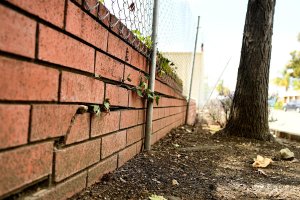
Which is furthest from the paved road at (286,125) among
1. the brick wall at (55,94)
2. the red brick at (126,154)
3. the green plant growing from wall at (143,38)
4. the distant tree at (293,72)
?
the distant tree at (293,72)

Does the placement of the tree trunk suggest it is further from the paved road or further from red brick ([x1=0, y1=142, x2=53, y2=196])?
red brick ([x1=0, y1=142, x2=53, y2=196])

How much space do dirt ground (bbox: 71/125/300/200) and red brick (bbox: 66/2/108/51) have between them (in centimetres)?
71

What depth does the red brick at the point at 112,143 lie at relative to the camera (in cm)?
174

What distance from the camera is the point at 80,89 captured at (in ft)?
4.52

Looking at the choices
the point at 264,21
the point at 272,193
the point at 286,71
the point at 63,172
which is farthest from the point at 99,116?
the point at 286,71

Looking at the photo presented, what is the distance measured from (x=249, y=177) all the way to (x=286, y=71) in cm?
3462

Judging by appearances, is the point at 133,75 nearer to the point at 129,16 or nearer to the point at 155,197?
the point at 129,16

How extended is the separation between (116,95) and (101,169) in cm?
43

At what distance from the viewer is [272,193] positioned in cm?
200

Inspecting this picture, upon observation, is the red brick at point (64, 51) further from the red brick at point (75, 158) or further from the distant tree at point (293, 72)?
the distant tree at point (293, 72)

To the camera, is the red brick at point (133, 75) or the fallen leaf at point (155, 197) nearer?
the fallen leaf at point (155, 197)

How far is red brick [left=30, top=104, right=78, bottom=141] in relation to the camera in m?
1.05

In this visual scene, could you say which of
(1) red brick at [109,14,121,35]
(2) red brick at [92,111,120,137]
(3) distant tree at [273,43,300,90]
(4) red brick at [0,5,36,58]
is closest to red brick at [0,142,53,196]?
(4) red brick at [0,5,36,58]

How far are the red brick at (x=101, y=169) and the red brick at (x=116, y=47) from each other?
23.7 inches
